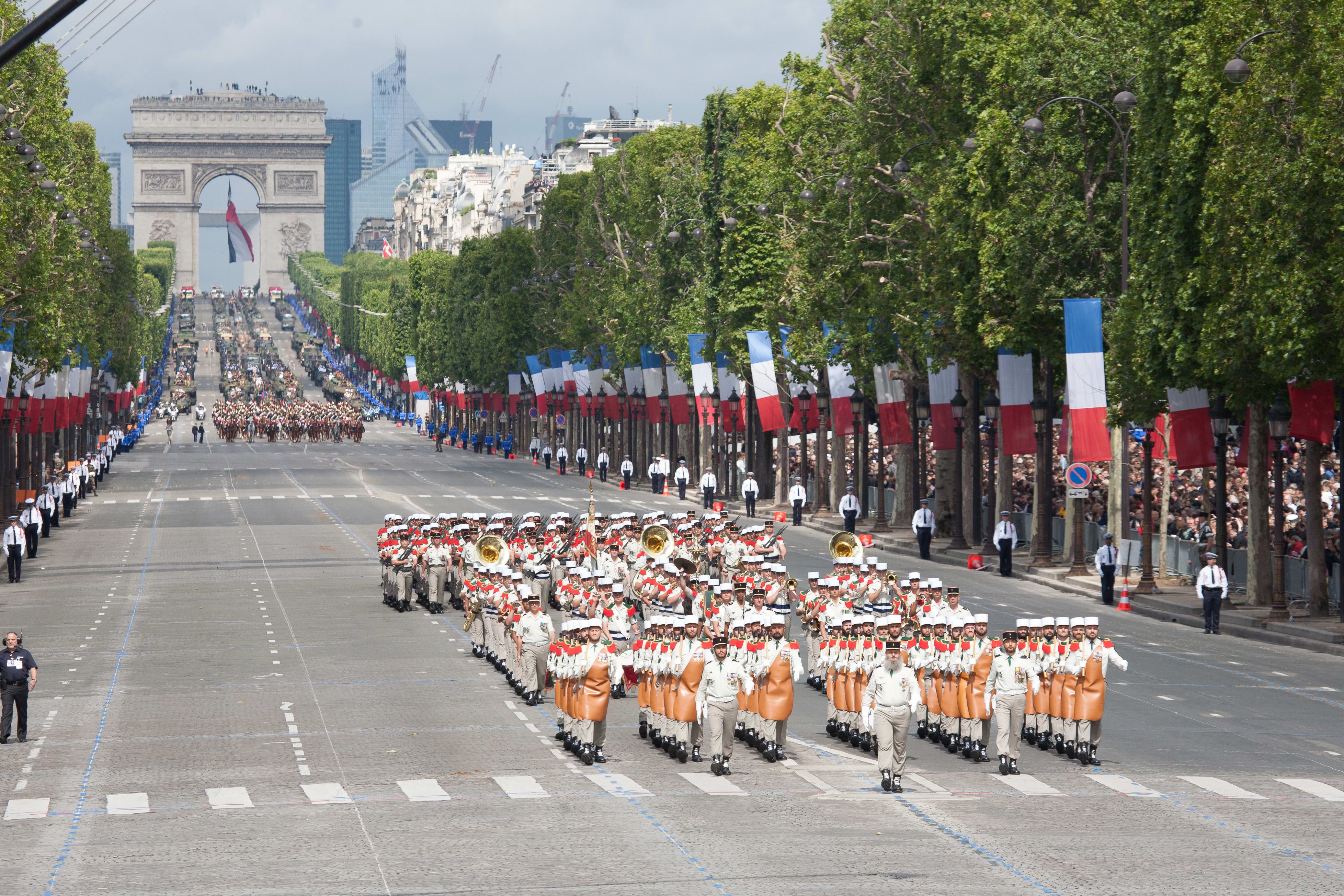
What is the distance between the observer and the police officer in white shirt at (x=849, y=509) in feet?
208

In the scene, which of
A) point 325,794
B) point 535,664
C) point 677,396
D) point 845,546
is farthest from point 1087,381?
point 677,396

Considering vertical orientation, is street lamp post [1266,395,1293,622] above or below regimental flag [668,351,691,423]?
below

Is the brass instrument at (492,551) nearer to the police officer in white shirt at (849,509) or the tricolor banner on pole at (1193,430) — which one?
the tricolor banner on pole at (1193,430)

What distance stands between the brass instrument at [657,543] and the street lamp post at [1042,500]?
624 inches

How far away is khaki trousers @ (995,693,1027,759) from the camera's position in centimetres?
2403

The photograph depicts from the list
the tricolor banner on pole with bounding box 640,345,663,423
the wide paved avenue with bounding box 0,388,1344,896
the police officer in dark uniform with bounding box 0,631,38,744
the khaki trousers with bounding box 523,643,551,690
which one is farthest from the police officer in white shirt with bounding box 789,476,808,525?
the police officer in dark uniform with bounding box 0,631,38,744

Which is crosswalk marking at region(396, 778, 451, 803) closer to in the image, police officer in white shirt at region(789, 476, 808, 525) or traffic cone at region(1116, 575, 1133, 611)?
traffic cone at region(1116, 575, 1133, 611)

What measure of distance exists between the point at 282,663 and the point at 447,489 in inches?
1999

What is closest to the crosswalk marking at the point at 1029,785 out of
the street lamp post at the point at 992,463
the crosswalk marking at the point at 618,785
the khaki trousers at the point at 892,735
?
the khaki trousers at the point at 892,735

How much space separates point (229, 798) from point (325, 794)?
1027 millimetres

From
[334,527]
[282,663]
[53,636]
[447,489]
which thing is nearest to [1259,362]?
Answer: [282,663]

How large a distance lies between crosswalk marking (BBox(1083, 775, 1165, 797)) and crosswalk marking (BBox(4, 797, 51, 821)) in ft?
37.7

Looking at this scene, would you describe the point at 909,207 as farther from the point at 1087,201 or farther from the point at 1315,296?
the point at 1315,296

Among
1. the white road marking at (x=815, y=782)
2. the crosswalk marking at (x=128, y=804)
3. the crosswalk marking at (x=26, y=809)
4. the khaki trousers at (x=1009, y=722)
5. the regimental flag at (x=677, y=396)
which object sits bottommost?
the white road marking at (x=815, y=782)
